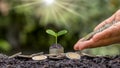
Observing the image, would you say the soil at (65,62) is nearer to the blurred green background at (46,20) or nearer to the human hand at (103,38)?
the human hand at (103,38)

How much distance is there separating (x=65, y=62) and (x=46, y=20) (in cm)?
131

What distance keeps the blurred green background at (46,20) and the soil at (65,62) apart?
1.18 meters

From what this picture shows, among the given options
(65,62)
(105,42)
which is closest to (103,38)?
(105,42)

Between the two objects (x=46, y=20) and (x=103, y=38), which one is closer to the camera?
(x=103, y=38)

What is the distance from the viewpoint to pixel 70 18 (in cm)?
274

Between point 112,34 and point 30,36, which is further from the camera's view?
point 30,36

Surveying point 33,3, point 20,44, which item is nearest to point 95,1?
point 33,3

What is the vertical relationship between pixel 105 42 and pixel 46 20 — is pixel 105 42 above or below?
below

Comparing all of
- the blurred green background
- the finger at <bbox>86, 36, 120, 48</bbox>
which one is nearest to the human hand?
the finger at <bbox>86, 36, 120, 48</bbox>

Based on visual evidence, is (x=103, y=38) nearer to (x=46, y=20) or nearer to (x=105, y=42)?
(x=105, y=42)

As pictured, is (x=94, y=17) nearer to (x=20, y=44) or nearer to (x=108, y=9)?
(x=108, y=9)

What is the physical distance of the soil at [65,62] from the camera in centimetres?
139

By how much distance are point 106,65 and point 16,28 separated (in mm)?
Answer: 1471

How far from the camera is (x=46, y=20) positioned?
8.91 feet
